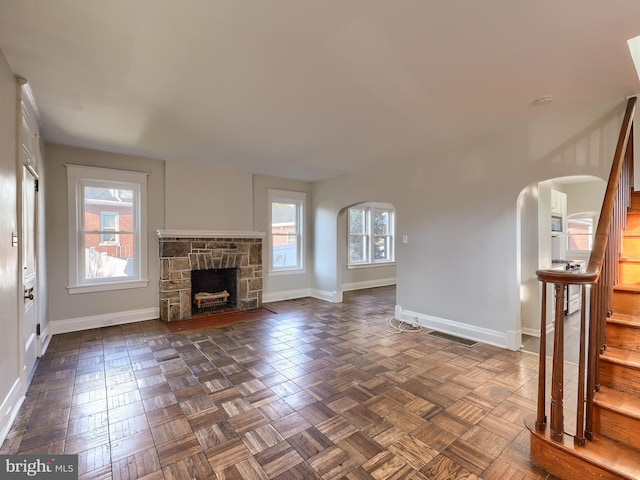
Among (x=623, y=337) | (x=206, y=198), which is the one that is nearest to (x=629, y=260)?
(x=623, y=337)

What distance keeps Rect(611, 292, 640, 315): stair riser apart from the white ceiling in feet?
5.27

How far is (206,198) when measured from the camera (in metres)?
5.28

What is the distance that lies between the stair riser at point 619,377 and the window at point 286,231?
5.01m

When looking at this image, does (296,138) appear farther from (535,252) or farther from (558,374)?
(535,252)

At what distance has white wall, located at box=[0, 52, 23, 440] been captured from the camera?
2.06 metres

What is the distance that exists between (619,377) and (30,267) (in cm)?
482

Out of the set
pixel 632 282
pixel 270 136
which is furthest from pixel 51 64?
pixel 632 282

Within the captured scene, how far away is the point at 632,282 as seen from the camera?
7.63 ft

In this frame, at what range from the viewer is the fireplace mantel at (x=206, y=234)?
4.73 meters

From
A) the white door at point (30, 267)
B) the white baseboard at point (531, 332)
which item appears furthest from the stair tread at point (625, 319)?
the white door at point (30, 267)

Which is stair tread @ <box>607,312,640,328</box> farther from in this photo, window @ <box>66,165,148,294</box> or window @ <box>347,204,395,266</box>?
window @ <box>347,204,395,266</box>

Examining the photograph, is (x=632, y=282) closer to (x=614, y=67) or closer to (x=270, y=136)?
(x=614, y=67)

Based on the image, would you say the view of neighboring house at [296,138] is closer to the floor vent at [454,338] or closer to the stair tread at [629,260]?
the floor vent at [454,338]

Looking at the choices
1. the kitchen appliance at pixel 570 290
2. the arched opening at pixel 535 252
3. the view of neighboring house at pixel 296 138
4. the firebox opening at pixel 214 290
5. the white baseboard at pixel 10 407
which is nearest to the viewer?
the view of neighboring house at pixel 296 138
